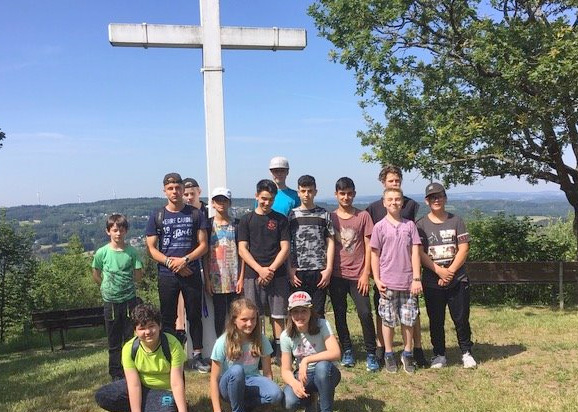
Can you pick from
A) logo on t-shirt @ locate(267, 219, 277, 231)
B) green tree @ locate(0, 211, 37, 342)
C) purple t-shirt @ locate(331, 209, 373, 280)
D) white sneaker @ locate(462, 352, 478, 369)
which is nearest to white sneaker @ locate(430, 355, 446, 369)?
white sneaker @ locate(462, 352, 478, 369)

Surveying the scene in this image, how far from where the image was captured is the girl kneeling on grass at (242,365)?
11.5 ft

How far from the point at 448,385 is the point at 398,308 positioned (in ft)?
2.63

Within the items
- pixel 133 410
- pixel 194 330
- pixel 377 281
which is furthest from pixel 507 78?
pixel 133 410

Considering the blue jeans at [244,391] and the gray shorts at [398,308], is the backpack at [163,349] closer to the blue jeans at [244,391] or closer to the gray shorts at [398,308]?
the blue jeans at [244,391]

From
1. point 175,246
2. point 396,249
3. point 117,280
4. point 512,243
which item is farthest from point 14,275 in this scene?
point 396,249

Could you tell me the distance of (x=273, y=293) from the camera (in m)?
4.65

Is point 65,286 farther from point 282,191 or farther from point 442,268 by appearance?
point 442,268

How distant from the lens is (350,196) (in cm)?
480

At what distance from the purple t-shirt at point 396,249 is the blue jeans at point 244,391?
1657mm

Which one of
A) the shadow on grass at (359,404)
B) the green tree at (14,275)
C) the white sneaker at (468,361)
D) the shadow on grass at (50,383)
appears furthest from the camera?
the green tree at (14,275)

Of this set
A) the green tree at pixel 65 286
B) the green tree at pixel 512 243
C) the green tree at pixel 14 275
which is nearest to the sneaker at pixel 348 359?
the green tree at pixel 512 243

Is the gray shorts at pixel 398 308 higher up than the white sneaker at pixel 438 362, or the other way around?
the gray shorts at pixel 398 308

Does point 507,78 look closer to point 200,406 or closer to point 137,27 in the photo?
point 137,27

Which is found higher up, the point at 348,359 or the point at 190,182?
the point at 190,182
